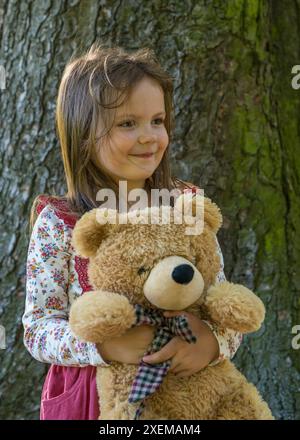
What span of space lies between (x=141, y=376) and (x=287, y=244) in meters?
1.22

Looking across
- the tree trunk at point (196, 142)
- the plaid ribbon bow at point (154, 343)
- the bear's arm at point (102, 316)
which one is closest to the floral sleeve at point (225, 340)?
the plaid ribbon bow at point (154, 343)

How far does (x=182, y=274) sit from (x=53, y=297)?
1.49ft

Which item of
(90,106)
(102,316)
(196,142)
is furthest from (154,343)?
(196,142)

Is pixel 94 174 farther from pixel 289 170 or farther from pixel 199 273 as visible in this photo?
pixel 289 170

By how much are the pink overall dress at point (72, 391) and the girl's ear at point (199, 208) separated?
34 centimetres

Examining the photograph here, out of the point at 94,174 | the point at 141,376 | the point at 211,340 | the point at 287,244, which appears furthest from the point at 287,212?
the point at 141,376

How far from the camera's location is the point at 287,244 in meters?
2.60

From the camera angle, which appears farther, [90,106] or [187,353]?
[90,106]

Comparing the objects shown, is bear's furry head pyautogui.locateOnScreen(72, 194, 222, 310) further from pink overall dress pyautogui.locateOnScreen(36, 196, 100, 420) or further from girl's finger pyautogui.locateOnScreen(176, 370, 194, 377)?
pink overall dress pyautogui.locateOnScreen(36, 196, 100, 420)

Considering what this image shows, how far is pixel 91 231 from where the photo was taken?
153cm

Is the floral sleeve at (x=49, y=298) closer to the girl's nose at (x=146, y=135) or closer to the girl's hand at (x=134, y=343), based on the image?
the girl's hand at (x=134, y=343)

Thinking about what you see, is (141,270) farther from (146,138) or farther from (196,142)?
(196,142)

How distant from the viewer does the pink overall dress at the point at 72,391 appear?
5.53 ft

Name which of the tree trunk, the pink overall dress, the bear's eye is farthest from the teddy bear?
the tree trunk
